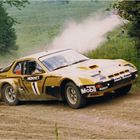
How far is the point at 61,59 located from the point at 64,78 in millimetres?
1357

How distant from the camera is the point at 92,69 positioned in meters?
13.8

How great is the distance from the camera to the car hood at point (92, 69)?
537 inches

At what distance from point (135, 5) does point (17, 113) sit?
573 cm

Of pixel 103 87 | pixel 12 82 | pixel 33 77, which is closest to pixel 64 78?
pixel 103 87

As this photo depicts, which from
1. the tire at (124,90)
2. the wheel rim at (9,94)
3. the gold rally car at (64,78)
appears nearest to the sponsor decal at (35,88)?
the gold rally car at (64,78)

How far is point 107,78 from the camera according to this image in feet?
44.2

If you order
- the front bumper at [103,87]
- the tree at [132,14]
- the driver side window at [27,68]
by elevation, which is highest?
the tree at [132,14]

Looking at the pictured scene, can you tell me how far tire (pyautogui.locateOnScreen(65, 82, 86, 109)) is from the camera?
13.5 meters

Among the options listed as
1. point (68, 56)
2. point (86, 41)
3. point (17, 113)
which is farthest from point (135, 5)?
point (86, 41)

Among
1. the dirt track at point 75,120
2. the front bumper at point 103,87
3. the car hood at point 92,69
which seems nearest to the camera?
the dirt track at point 75,120

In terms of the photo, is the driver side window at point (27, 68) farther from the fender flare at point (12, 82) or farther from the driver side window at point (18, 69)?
the fender flare at point (12, 82)

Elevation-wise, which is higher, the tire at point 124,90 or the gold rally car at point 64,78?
the gold rally car at point 64,78

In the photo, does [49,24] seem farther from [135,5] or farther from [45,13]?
[135,5]

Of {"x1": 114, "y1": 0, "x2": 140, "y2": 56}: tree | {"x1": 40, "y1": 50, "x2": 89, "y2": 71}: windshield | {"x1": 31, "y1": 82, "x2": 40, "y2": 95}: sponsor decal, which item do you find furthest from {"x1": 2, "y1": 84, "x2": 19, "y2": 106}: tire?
{"x1": 114, "y1": 0, "x2": 140, "y2": 56}: tree
